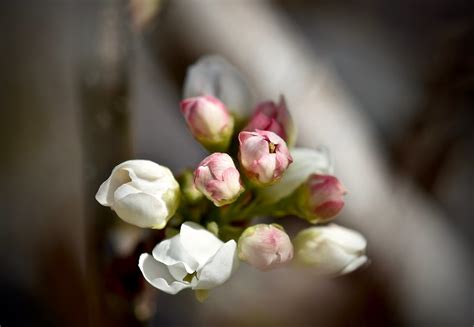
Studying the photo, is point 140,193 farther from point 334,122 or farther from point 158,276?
point 334,122

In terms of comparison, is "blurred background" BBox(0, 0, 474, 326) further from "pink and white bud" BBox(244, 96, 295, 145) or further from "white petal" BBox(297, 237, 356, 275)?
"white petal" BBox(297, 237, 356, 275)

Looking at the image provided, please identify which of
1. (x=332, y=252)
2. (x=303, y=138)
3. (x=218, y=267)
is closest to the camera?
(x=218, y=267)

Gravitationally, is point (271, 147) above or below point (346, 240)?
above

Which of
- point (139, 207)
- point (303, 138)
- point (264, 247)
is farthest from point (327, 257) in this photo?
point (303, 138)

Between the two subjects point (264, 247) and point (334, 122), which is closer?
point (264, 247)

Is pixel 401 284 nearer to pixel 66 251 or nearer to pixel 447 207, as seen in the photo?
pixel 447 207

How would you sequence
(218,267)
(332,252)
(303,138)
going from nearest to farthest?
(218,267) < (332,252) < (303,138)

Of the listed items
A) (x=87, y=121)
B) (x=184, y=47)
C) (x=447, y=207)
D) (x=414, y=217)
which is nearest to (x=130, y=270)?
(x=87, y=121)

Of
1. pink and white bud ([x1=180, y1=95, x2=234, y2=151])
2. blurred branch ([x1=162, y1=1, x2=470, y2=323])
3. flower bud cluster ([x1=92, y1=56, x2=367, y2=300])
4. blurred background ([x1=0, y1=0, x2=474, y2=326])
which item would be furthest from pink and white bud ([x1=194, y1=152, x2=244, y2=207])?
blurred branch ([x1=162, y1=1, x2=470, y2=323])
